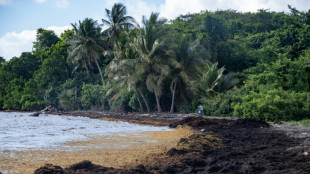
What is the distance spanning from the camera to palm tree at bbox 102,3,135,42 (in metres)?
36.0

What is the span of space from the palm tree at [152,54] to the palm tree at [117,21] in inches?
419

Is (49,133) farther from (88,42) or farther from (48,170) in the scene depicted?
(88,42)

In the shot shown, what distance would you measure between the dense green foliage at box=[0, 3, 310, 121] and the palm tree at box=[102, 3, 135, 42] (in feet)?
0.36

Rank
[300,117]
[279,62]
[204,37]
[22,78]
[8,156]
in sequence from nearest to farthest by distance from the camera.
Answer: [8,156], [300,117], [279,62], [204,37], [22,78]

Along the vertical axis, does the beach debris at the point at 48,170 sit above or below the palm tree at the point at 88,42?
below

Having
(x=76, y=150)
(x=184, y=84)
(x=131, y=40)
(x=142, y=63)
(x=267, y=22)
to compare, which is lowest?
(x=76, y=150)

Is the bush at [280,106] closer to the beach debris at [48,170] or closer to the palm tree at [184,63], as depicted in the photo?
the palm tree at [184,63]

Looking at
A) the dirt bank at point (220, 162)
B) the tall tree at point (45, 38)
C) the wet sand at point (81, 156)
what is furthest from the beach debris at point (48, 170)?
the tall tree at point (45, 38)

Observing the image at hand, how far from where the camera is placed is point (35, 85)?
134ft

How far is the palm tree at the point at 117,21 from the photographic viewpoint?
36.0 metres

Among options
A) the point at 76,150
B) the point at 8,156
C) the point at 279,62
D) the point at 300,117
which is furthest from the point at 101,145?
the point at 279,62

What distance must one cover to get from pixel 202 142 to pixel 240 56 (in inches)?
809

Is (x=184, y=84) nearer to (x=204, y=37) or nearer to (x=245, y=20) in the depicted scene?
(x=204, y=37)

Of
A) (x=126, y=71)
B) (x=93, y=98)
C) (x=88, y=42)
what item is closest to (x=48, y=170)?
(x=126, y=71)
